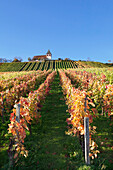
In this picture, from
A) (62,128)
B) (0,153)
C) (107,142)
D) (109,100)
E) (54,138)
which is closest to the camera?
(0,153)

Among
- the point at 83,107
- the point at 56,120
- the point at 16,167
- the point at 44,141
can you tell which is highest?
the point at 83,107

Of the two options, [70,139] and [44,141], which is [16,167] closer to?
[44,141]

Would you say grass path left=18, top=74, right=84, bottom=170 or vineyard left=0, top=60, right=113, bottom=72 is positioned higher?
vineyard left=0, top=60, right=113, bottom=72

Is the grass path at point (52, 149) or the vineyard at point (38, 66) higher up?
the vineyard at point (38, 66)

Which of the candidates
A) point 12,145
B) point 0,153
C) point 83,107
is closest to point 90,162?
point 83,107

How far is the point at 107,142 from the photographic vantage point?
5.05m

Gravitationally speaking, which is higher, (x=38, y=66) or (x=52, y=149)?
(x=38, y=66)

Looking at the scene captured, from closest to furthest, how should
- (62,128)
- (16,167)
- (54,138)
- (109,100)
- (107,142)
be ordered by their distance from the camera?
(16,167) → (107,142) → (54,138) → (62,128) → (109,100)

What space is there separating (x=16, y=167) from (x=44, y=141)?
1.52 meters

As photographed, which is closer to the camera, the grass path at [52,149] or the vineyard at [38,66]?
the grass path at [52,149]

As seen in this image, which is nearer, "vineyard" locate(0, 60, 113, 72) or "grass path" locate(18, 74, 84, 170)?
"grass path" locate(18, 74, 84, 170)

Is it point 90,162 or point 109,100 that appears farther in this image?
point 109,100

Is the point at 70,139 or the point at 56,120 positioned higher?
the point at 56,120

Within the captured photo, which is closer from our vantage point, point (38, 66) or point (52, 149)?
point (52, 149)
